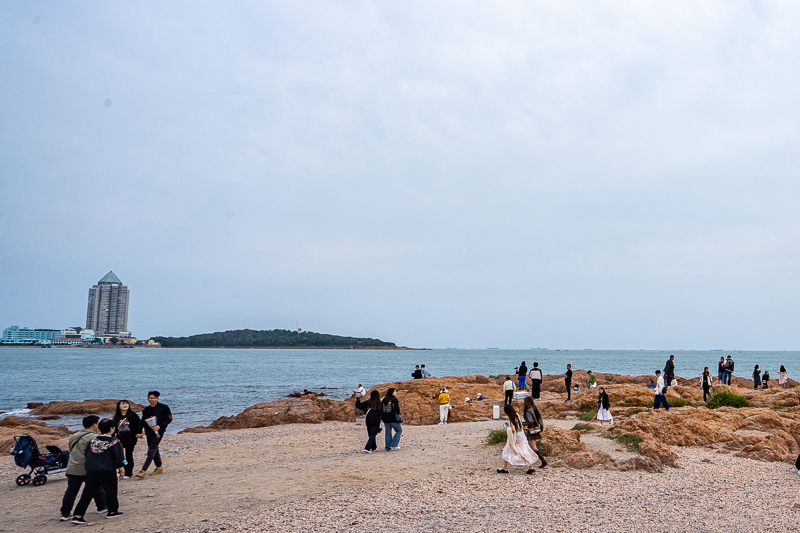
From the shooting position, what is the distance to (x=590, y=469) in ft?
40.0

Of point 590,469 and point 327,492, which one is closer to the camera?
point 327,492

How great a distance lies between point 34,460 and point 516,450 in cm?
1048

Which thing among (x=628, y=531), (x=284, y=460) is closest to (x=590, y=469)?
(x=628, y=531)

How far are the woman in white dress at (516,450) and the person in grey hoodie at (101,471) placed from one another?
751 cm

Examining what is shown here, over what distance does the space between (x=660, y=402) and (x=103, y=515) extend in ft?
62.6

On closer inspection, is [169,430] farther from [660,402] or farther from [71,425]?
[660,402]

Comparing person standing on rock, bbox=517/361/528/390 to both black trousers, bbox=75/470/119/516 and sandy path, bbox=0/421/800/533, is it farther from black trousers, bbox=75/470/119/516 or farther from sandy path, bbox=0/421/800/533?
black trousers, bbox=75/470/119/516

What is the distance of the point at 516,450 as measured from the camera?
1185 cm

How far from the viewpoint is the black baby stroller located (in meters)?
11.7

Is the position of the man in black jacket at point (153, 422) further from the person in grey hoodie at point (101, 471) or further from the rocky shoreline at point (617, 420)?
the rocky shoreline at point (617, 420)

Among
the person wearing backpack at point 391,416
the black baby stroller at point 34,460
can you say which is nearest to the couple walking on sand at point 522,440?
the person wearing backpack at point 391,416

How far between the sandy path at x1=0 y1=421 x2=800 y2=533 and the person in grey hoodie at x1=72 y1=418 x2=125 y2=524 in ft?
0.94

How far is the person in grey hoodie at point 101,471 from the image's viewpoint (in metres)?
8.96

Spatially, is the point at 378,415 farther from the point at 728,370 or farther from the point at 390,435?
the point at 728,370
